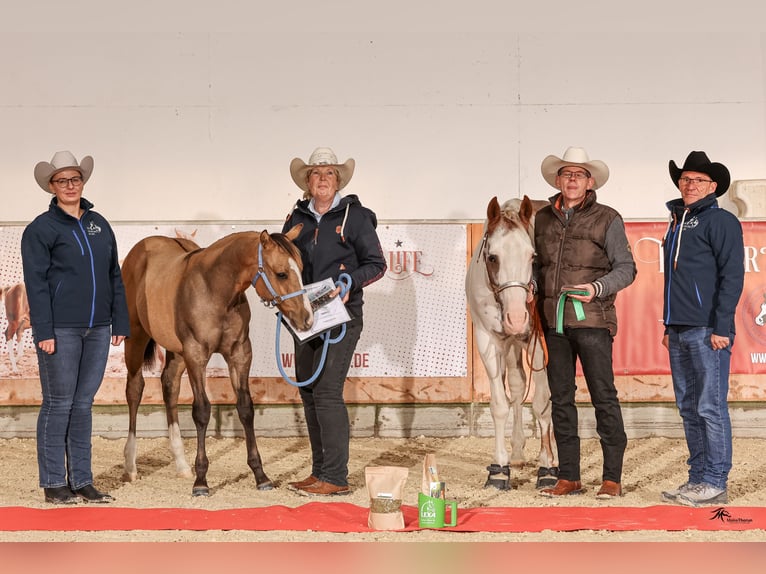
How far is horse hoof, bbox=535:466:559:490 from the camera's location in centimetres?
555

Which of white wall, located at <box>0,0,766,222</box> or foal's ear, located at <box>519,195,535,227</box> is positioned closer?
foal's ear, located at <box>519,195,535,227</box>

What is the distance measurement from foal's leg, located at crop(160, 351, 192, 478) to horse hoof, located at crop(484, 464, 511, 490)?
1.87 meters

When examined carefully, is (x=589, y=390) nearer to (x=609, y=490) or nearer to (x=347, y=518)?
(x=609, y=490)

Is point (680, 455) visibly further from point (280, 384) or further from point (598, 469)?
point (280, 384)

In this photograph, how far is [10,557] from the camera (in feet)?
12.8

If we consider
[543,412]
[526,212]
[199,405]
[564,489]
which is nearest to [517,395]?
[543,412]

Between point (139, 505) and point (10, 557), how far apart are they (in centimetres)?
129

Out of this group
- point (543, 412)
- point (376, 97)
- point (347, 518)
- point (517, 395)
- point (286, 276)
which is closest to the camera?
point (347, 518)

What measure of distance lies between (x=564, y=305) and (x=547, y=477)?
1051 mm

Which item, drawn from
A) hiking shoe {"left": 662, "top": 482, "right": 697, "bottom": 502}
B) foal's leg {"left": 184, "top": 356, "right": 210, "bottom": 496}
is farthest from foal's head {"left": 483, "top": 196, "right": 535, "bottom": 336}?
foal's leg {"left": 184, "top": 356, "right": 210, "bottom": 496}

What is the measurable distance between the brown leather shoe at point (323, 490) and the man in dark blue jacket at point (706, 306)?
1.71m

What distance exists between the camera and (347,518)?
4.70 metres

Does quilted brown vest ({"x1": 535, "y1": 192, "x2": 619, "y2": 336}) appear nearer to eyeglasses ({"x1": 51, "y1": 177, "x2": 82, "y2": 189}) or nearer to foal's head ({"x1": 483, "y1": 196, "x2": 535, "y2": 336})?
foal's head ({"x1": 483, "y1": 196, "x2": 535, "y2": 336})

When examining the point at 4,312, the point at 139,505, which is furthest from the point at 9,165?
the point at 139,505
